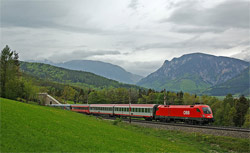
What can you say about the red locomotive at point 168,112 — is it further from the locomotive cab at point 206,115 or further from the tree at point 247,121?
the tree at point 247,121

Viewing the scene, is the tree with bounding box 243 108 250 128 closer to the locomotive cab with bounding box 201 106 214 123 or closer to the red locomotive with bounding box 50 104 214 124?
the red locomotive with bounding box 50 104 214 124

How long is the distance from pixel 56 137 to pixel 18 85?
58863 mm

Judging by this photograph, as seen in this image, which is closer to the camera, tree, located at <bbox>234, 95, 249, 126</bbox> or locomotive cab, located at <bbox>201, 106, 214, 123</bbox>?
locomotive cab, located at <bbox>201, 106, 214, 123</bbox>

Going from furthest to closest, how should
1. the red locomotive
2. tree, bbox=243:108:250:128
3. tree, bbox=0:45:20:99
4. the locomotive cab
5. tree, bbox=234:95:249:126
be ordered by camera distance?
1. tree, bbox=234:95:249:126
2. tree, bbox=243:108:250:128
3. tree, bbox=0:45:20:99
4. the red locomotive
5. the locomotive cab

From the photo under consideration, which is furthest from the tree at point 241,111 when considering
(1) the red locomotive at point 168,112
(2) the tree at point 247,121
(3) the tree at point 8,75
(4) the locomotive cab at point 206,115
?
(3) the tree at point 8,75

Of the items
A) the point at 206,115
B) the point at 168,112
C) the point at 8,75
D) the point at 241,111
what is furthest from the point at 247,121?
the point at 8,75

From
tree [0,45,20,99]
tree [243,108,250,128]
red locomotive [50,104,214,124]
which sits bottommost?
tree [243,108,250,128]

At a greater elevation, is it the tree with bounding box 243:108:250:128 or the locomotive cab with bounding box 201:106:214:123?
the locomotive cab with bounding box 201:106:214:123

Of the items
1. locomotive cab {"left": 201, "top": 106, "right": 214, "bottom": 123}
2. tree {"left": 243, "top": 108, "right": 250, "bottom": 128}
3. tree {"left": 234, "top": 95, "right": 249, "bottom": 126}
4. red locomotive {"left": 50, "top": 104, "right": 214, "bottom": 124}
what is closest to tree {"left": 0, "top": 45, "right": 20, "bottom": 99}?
red locomotive {"left": 50, "top": 104, "right": 214, "bottom": 124}

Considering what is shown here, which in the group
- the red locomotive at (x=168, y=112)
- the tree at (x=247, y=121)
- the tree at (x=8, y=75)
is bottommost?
the tree at (x=247, y=121)

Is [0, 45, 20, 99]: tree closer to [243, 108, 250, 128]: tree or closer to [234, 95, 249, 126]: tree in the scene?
[243, 108, 250, 128]: tree

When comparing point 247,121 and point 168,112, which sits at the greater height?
point 168,112

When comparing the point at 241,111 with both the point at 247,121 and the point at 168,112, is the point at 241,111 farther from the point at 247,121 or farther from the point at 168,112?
the point at 168,112

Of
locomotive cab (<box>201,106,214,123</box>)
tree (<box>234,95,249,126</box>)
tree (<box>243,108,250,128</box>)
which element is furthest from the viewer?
tree (<box>234,95,249,126</box>)
